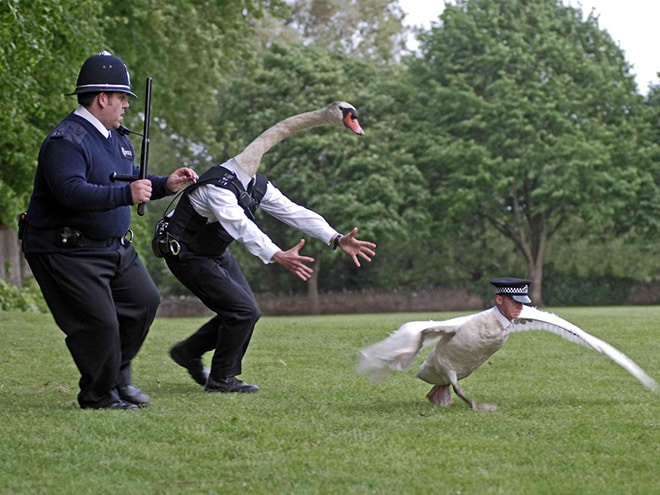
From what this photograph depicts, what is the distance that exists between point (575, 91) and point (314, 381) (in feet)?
135

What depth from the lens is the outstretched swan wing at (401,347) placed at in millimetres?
7613

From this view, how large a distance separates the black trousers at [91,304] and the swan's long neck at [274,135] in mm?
1162

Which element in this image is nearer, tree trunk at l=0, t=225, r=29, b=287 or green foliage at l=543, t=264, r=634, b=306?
tree trunk at l=0, t=225, r=29, b=287

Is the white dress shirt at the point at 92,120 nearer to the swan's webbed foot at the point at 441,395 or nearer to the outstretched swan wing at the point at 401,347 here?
the outstretched swan wing at the point at 401,347

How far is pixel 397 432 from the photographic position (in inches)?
270

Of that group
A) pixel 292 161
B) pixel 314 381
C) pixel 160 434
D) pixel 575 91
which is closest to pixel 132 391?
pixel 160 434

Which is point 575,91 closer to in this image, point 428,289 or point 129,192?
point 428,289

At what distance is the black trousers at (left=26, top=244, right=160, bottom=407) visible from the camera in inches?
297

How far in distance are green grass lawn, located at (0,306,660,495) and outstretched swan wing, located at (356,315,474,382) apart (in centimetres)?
32

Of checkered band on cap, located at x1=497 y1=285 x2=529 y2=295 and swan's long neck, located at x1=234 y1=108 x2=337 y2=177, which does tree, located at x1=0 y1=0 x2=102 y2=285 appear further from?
checkered band on cap, located at x1=497 y1=285 x2=529 y2=295

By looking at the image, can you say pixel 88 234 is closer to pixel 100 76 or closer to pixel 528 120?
pixel 100 76

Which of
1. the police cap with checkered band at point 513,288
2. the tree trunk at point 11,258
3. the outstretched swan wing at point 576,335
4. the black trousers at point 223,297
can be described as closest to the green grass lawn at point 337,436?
the outstretched swan wing at point 576,335

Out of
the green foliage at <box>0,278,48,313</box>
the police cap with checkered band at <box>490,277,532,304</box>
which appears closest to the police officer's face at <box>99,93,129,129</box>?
the police cap with checkered band at <box>490,277,532,304</box>

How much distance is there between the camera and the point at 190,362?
9336mm
